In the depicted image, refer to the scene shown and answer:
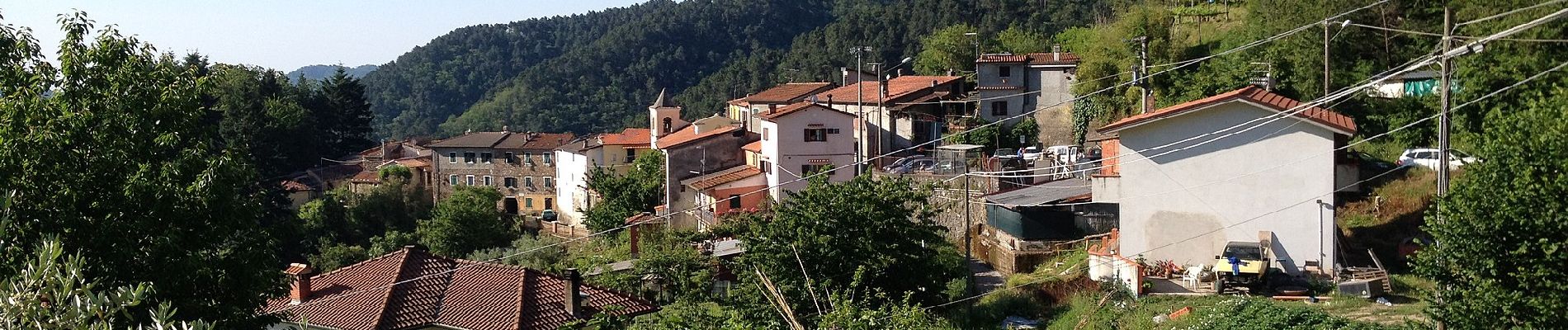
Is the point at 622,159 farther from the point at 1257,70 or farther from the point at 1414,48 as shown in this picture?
the point at 1414,48

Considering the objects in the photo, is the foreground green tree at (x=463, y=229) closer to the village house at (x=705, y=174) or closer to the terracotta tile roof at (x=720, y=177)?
the village house at (x=705, y=174)

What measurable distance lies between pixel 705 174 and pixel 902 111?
21.9 ft

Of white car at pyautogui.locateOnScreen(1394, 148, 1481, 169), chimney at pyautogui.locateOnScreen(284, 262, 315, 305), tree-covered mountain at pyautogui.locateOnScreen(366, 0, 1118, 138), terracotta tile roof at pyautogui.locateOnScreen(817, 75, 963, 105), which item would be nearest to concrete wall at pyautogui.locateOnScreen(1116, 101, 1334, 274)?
white car at pyautogui.locateOnScreen(1394, 148, 1481, 169)

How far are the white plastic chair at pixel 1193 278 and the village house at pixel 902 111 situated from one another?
1822cm

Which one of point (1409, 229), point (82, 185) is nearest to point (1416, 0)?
point (1409, 229)

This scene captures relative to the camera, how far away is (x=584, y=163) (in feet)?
170

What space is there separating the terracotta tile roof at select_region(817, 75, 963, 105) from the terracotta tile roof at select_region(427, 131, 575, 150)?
15.9m

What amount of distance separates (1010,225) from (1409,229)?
758 cm

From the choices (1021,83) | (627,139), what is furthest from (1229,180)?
(627,139)

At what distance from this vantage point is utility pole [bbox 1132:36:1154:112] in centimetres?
3266

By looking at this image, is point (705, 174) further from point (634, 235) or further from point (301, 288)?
point (301, 288)

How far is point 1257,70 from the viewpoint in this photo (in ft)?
103

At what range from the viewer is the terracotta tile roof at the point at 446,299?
20938mm

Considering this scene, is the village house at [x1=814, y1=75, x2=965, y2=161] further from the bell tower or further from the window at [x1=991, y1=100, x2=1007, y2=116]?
the bell tower
